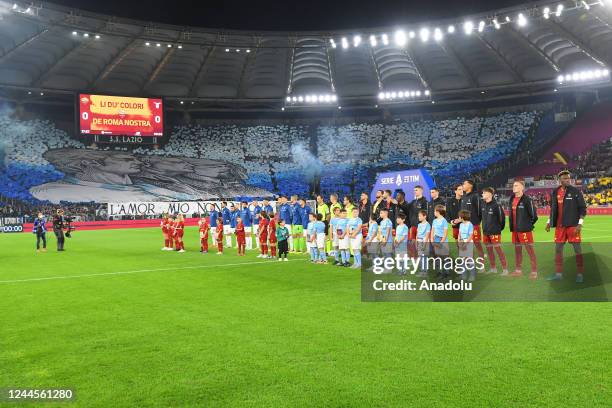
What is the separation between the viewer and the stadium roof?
45.5 meters

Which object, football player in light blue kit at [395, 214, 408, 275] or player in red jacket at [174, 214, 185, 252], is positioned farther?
player in red jacket at [174, 214, 185, 252]

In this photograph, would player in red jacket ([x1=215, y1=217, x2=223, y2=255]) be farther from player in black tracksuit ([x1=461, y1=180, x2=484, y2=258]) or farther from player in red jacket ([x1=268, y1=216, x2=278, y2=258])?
player in black tracksuit ([x1=461, y1=180, x2=484, y2=258])

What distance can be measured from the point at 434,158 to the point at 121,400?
52.6 meters

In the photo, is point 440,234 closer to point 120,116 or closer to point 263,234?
point 263,234

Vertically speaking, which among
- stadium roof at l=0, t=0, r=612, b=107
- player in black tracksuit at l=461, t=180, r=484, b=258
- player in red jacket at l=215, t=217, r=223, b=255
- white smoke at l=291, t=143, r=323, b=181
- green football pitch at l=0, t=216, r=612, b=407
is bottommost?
green football pitch at l=0, t=216, r=612, b=407

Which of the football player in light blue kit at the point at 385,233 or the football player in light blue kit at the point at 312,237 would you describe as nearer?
the football player in light blue kit at the point at 385,233

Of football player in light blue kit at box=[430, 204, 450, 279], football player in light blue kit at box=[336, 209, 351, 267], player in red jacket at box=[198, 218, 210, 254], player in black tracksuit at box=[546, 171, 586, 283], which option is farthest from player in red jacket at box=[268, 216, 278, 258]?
player in black tracksuit at box=[546, 171, 586, 283]

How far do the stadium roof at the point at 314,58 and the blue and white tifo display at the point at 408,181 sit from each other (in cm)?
2265

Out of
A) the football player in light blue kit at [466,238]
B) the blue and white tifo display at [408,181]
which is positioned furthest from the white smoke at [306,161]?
→ the football player in light blue kit at [466,238]

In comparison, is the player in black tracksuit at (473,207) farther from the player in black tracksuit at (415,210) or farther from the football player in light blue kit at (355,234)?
the football player in light blue kit at (355,234)

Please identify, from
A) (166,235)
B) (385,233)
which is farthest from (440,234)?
(166,235)

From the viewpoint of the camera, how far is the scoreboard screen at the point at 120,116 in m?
47.9

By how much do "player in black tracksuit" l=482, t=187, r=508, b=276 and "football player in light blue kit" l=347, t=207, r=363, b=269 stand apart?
313cm

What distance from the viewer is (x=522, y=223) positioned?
11148 mm
